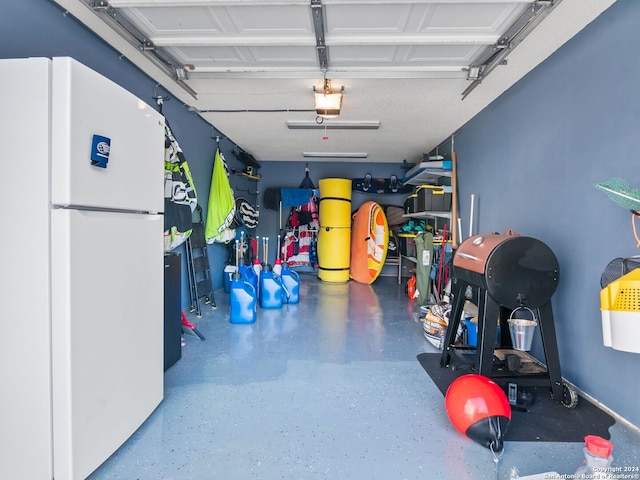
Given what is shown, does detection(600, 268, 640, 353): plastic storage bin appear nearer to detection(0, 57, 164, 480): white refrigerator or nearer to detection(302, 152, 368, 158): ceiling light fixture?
detection(0, 57, 164, 480): white refrigerator

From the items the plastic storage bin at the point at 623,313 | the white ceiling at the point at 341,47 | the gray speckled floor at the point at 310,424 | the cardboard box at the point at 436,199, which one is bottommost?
the gray speckled floor at the point at 310,424

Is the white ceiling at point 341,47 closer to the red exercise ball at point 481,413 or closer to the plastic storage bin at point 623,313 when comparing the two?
the plastic storage bin at point 623,313

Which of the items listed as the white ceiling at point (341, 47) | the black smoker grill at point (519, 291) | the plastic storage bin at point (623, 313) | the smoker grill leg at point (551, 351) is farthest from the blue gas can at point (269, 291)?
the plastic storage bin at point (623, 313)

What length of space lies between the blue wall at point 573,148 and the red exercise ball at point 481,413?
0.77 metres

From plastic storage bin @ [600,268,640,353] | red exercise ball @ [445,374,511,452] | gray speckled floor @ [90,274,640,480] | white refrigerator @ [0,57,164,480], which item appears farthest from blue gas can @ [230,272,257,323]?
plastic storage bin @ [600,268,640,353]

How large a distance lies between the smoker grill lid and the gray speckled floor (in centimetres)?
70

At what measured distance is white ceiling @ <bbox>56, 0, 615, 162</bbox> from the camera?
177cm

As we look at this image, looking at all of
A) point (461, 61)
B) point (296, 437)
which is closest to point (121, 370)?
point (296, 437)

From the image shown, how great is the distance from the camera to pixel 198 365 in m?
2.25

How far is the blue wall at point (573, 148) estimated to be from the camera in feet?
5.38

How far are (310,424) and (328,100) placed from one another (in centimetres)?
270

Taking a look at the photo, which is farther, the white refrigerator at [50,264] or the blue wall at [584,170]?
the blue wall at [584,170]

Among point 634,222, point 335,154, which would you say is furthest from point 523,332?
point 335,154

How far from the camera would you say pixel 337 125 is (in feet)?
12.8
